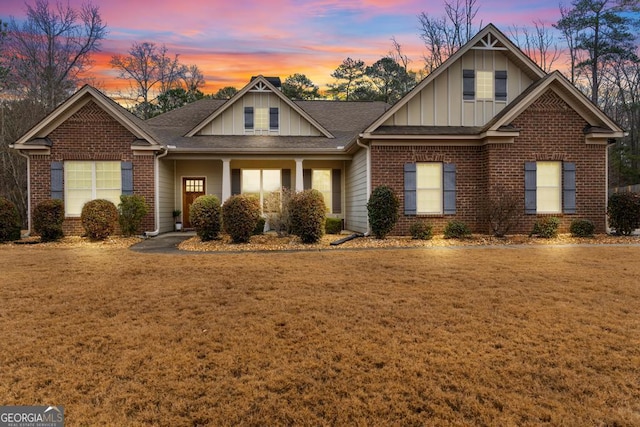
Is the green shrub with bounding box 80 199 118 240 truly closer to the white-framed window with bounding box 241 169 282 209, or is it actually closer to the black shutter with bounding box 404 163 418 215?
the white-framed window with bounding box 241 169 282 209

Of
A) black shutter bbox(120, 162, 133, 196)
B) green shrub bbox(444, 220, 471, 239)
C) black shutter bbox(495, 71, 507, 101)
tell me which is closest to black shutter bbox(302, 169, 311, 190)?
green shrub bbox(444, 220, 471, 239)

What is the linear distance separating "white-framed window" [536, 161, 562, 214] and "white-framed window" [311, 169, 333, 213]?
7.73 m

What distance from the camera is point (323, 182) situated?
16.6 m

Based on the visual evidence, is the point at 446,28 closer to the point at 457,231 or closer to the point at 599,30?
the point at 599,30

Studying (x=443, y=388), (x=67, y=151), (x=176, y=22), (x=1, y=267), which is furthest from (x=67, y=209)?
(x=443, y=388)

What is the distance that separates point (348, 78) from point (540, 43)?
15614mm

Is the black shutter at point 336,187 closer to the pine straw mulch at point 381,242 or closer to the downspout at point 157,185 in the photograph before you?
the pine straw mulch at point 381,242

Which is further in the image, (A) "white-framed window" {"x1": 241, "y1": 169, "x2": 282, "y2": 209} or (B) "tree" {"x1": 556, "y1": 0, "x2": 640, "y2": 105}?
(B) "tree" {"x1": 556, "y1": 0, "x2": 640, "y2": 105}

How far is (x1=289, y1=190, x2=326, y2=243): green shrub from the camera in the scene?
10938mm

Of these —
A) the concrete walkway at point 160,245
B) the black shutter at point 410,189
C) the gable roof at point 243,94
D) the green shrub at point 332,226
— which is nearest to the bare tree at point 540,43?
the gable roof at point 243,94

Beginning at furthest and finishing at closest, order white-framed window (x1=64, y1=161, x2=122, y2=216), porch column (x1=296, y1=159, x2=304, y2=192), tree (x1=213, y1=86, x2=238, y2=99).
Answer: tree (x1=213, y1=86, x2=238, y2=99) < porch column (x1=296, y1=159, x2=304, y2=192) < white-framed window (x1=64, y1=161, x2=122, y2=216)

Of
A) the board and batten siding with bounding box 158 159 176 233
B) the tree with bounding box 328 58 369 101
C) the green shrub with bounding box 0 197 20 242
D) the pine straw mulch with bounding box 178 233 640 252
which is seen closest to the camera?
the pine straw mulch with bounding box 178 233 640 252

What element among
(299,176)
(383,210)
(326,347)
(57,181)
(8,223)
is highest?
(299,176)

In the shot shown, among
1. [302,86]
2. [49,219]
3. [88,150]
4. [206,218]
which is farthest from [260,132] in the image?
[302,86]
